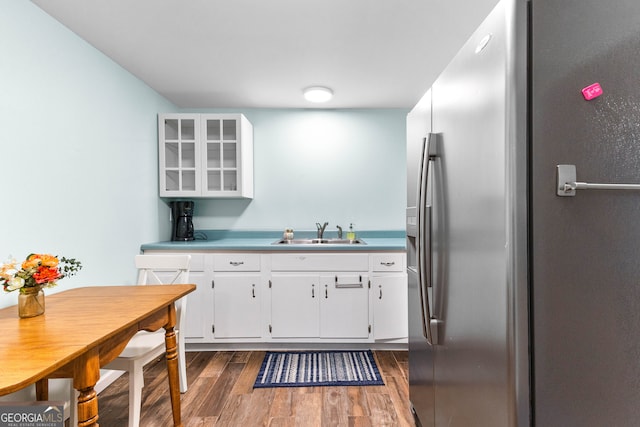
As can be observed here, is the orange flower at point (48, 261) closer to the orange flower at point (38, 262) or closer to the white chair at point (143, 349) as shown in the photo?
the orange flower at point (38, 262)

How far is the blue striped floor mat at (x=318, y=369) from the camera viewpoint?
2.29m

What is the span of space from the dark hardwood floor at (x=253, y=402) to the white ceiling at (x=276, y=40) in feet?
7.43

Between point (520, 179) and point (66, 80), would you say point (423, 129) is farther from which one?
point (66, 80)

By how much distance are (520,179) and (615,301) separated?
0.41 metres

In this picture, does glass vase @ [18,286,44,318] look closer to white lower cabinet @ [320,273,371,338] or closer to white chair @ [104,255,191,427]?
white chair @ [104,255,191,427]

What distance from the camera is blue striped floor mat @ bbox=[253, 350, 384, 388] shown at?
2291 millimetres

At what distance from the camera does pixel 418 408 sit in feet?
5.51

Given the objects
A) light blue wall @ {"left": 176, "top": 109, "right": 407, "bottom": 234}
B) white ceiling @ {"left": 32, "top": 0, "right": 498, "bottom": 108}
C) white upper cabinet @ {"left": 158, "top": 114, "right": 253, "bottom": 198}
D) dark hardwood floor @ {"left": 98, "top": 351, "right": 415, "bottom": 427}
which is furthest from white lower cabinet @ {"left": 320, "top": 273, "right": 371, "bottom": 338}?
white ceiling @ {"left": 32, "top": 0, "right": 498, "bottom": 108}

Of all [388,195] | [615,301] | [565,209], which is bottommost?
[615,301]

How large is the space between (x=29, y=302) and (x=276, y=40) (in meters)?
1.88

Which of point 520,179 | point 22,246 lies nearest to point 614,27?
point 520,179

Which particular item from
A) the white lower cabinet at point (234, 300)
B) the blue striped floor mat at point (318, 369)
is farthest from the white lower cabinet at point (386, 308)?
the white lower cabinet at point (234, 300)

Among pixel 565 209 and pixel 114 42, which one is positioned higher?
pixel 114 42

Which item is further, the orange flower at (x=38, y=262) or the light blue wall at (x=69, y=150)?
the light blue wall at (x=69, y=150)
